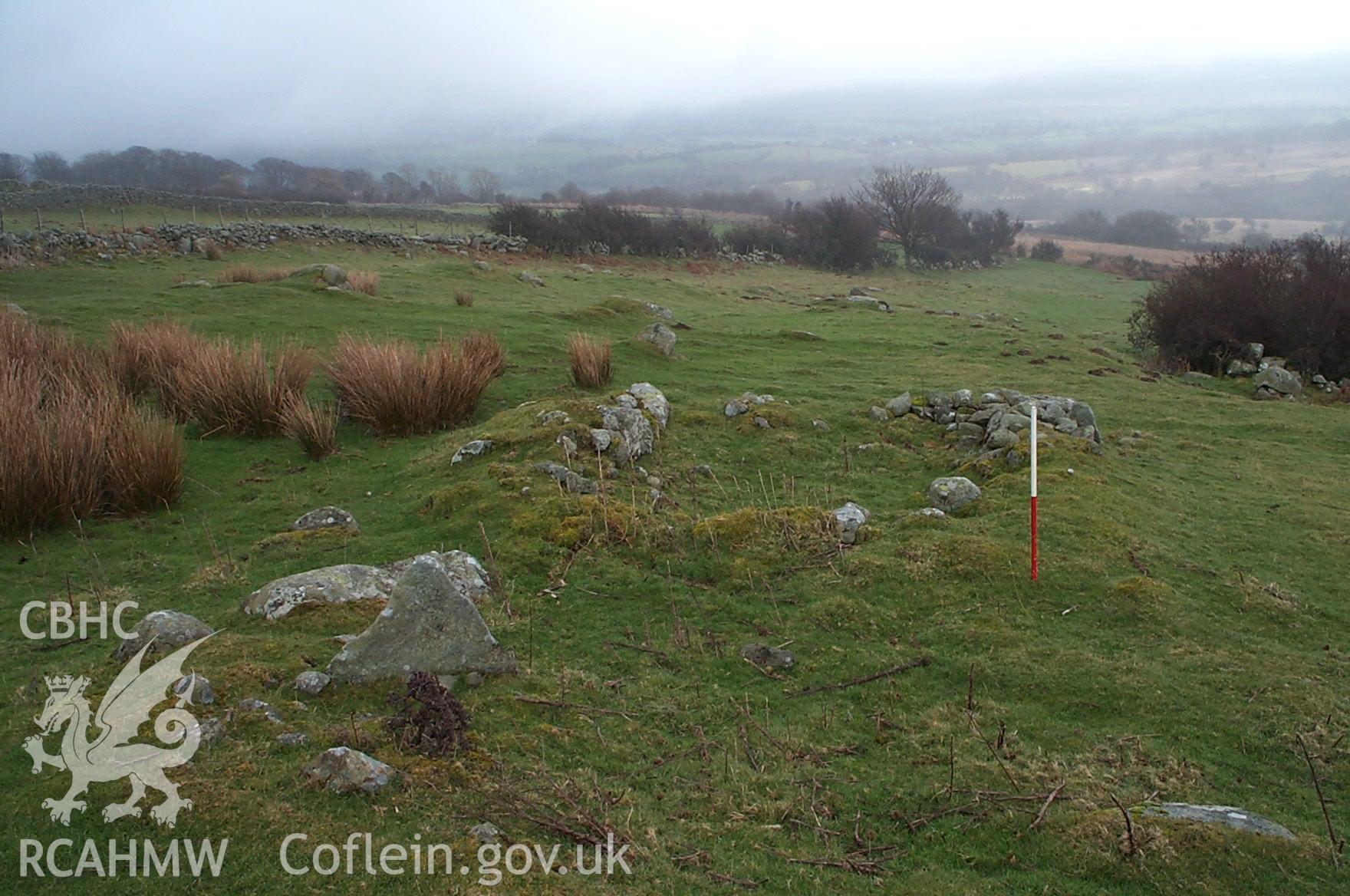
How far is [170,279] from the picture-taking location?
21.5m

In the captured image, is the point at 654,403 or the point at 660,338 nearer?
the point at 654,403

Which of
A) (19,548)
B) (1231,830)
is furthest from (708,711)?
(19,548)

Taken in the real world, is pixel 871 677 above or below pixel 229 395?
below

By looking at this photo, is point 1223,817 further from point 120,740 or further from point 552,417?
point 552,417

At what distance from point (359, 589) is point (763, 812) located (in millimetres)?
3487

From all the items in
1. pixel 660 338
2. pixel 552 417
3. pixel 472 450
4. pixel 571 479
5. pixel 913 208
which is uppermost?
pixel 913 208

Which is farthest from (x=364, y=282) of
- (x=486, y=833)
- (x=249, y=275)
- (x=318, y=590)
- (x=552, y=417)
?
(x=486, y=833)

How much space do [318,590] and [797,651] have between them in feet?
11.3

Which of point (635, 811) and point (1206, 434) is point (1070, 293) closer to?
point (1206, 434)

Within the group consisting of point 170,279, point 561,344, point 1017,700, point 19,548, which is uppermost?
point 170,279

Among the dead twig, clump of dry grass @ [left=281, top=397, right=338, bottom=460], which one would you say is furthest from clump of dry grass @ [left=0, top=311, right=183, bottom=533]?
the dead twig

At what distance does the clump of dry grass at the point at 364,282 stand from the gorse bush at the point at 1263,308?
62.4 feet

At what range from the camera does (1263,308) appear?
18703mm

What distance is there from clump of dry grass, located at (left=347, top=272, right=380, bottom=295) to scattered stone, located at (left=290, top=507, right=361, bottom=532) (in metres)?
13.4
